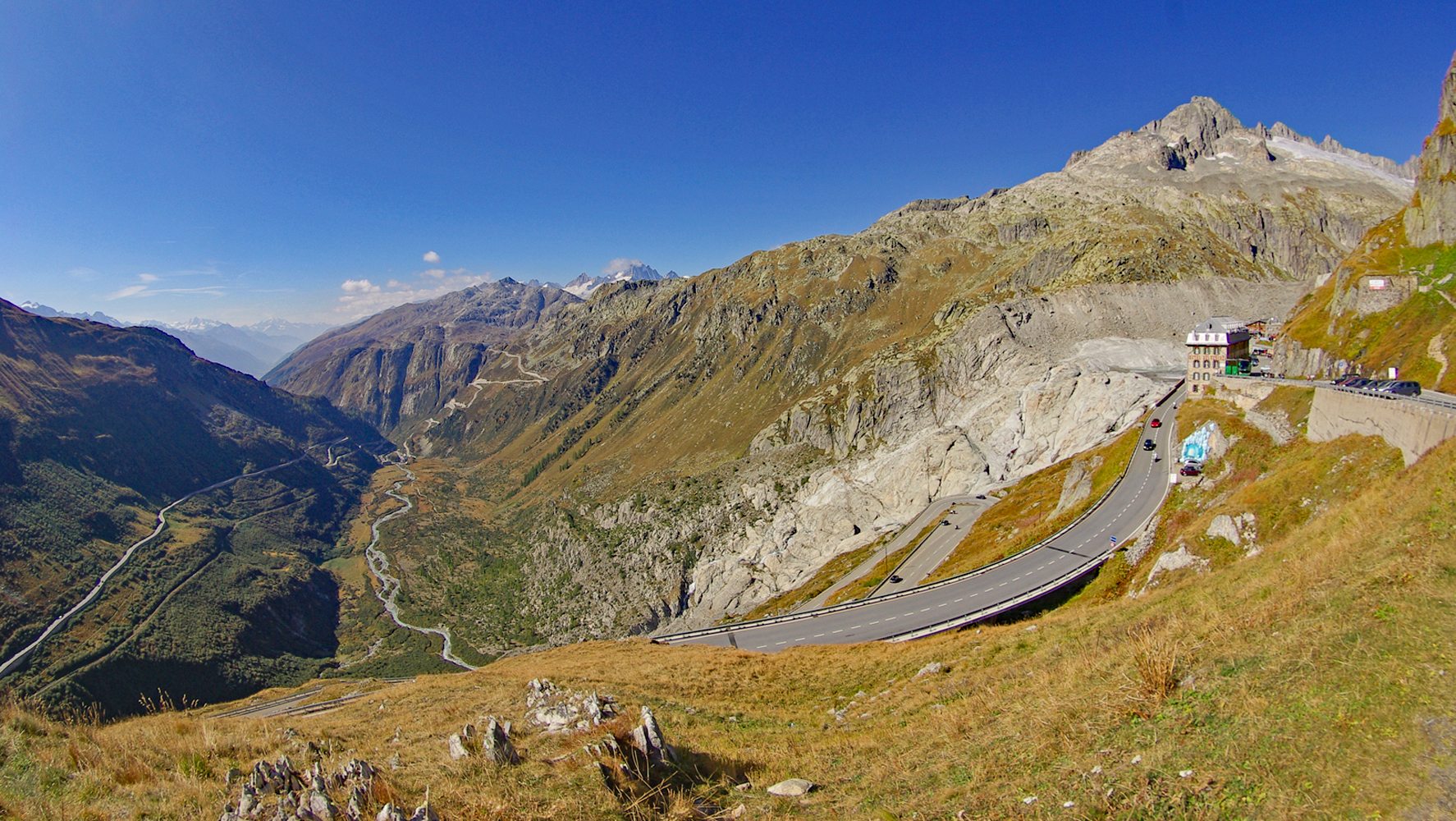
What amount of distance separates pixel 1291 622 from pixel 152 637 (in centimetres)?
19045

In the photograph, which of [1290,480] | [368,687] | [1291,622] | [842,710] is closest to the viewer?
[1291,622]

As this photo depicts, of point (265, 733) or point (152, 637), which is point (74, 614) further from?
point (265, 733)

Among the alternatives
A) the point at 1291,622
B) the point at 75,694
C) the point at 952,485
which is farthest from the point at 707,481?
the point at 1291,622

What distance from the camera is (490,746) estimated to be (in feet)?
38.7

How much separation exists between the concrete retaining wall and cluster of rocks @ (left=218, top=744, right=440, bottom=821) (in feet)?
126

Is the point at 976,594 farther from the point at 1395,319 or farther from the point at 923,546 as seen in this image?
the point at 1395,319

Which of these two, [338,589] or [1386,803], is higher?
[1386,803]

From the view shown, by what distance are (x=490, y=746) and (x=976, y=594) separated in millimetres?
39098

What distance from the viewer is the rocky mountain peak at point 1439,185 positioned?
6894 centimetres

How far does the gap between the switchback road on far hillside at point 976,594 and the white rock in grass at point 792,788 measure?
27.2 meters

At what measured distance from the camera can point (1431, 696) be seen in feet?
29.9

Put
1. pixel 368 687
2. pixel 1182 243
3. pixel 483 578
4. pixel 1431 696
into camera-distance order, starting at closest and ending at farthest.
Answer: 1. pixel 1431 696
2. pixel 368 687
3. pixel 1182 243
4. pixel 483 578

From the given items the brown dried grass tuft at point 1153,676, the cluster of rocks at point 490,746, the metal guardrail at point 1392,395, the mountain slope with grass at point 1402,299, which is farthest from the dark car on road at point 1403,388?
the cluster of rocks at point 490,746

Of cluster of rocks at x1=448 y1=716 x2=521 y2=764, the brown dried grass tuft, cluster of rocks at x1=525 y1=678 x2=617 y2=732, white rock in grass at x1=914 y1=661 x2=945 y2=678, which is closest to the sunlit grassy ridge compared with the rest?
white rock in grass at x1=914 y1=661 x2=945 y2=678
